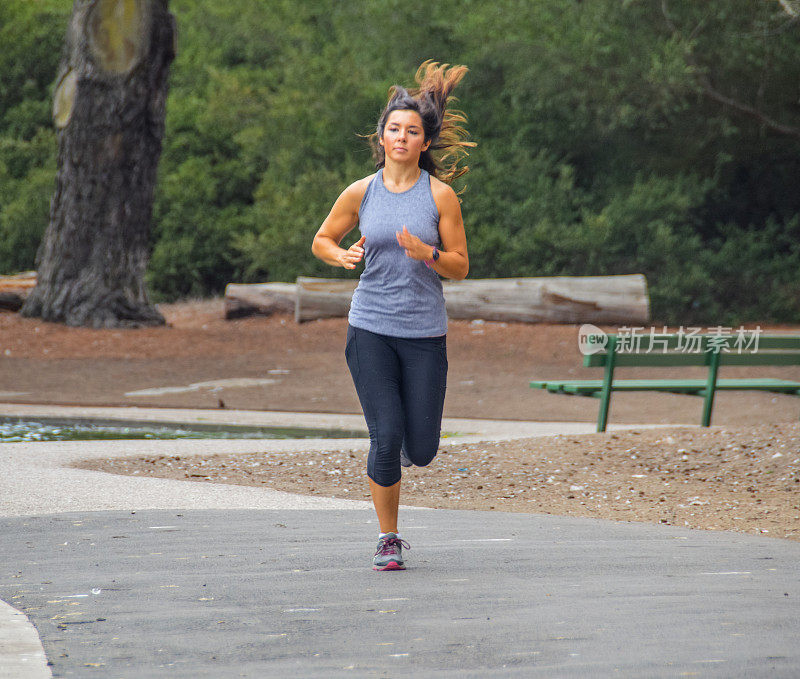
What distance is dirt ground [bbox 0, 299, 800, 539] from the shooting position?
7027 millimetres

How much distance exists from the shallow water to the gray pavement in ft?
11.3

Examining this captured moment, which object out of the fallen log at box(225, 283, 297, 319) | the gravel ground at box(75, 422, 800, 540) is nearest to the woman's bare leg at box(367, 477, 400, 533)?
the gravel ground at box(75, 422, 800, 540)

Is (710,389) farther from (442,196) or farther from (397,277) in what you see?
(397,277)

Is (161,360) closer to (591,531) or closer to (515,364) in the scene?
(515,364)

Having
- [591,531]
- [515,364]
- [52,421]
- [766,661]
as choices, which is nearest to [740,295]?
[515,364]

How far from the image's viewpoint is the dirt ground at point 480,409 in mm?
7027

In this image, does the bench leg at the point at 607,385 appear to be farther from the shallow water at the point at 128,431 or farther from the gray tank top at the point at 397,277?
the gray tank top at the point at 397,277

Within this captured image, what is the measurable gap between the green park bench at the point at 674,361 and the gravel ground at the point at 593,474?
1.11 m

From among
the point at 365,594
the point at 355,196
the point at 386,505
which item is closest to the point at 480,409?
the point at 386,505

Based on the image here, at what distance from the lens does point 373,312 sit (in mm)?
4793

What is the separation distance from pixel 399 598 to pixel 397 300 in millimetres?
1194

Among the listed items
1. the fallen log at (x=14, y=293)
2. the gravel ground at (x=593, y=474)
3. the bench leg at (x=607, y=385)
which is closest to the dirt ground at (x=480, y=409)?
the gravel ground at (x=593, y=474)

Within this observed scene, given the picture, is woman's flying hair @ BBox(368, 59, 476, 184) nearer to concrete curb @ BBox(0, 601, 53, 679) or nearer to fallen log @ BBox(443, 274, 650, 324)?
concrete curb @ BBox(0, 601, 53, 679)

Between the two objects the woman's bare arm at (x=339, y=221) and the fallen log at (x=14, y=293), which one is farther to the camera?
the fallen log at (x=14, y=293)
